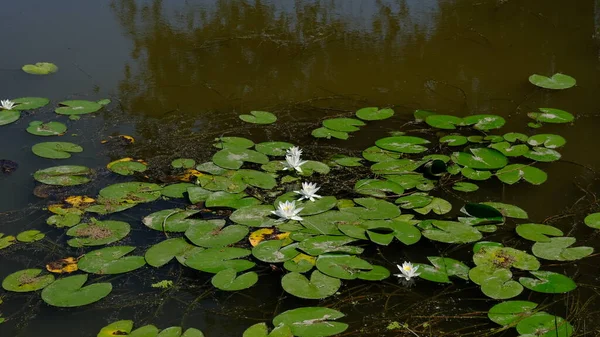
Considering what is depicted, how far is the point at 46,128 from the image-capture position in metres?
3.57

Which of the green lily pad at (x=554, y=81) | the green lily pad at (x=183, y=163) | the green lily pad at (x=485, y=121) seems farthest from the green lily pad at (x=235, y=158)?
the green lily pad at (x=554, y=81)

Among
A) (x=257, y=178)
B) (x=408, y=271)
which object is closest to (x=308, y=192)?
(x=257, y=178)

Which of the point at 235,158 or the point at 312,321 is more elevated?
the point at 235,158

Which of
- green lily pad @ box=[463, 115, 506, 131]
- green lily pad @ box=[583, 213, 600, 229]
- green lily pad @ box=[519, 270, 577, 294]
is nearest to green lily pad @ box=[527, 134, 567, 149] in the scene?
green lily pad @ box=[463, 115, 506, 131]

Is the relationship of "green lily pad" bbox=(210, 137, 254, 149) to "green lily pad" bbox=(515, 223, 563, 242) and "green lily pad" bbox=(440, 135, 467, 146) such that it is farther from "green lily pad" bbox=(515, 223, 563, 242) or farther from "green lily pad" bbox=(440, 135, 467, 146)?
"green lily pad" bbox=(515, 223, 563, 242)

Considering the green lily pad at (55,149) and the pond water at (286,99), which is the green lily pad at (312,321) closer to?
the pond water at (286,99)

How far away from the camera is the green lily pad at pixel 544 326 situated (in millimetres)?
2196

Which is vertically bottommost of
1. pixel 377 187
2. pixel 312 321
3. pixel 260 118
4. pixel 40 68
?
pixel 312 321

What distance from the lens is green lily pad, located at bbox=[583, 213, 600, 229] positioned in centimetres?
276

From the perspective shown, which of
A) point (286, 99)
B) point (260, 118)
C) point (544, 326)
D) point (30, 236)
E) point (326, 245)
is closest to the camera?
point (544, 326)

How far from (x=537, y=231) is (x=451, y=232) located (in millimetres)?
355

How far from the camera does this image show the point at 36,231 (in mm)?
2773

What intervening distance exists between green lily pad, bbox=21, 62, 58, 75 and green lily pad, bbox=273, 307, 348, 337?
2.68m

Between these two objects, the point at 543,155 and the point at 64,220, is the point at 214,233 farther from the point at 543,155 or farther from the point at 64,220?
the point at 543,155
